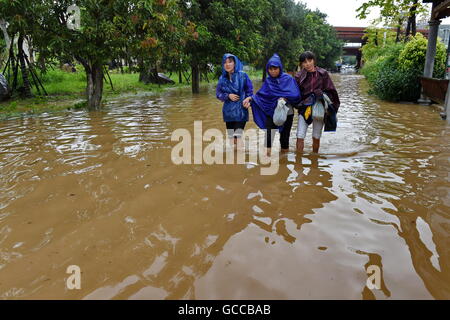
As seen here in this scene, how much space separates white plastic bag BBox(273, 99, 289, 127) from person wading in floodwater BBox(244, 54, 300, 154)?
0.14 metres

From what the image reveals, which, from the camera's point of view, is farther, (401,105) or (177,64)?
(177,64)

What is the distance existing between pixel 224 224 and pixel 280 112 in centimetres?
228

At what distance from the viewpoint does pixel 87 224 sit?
305cm

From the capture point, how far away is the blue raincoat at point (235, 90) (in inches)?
199

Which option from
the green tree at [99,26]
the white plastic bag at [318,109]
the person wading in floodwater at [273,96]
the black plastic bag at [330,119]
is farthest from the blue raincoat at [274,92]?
the green tree at [99,26]

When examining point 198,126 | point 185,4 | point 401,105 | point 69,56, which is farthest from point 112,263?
point 185,4

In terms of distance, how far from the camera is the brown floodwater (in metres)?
2.24

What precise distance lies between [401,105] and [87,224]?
1103cm

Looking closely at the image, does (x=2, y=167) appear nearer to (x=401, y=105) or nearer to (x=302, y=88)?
(x=302, y=88)

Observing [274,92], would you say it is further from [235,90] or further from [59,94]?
[59,94]
